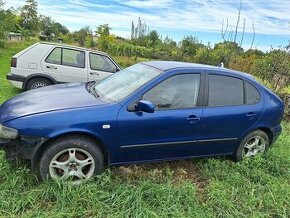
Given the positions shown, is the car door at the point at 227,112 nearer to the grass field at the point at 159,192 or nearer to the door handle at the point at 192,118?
the door handle at the point at 192,118

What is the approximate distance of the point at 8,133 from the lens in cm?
403

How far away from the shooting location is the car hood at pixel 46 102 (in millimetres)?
4215

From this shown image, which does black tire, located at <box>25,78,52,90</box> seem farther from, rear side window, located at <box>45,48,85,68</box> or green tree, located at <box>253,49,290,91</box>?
green tree, located at <box>253,49,290,91</box>

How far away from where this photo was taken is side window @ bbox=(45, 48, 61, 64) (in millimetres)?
9180

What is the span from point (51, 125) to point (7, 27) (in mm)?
19206

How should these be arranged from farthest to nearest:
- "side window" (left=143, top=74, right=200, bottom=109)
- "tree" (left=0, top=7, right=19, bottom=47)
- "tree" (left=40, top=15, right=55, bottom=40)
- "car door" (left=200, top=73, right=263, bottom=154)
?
"tree" (left=40, top=15, right=55, bottom=40)
"tree" (left=0, top=7, right=19, bottom=47)
"car door" (left=200, top=73, right=263, bottom=154)
"side window" (left=143, top=74, right=200, bottom=109)

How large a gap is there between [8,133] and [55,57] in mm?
5521

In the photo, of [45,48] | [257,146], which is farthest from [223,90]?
[45,48]

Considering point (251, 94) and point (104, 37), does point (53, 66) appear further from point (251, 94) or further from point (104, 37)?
point (104, 37)

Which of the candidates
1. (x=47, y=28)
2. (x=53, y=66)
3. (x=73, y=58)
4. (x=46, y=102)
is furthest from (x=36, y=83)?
(x=47, y=28)

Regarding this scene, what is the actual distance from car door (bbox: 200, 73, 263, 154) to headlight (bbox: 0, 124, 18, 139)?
2466mm

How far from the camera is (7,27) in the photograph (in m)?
21.1

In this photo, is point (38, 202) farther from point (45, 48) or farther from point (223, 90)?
point (45, 48)

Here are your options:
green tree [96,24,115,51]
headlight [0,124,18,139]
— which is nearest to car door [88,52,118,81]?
headlight [0,124,18,139]
